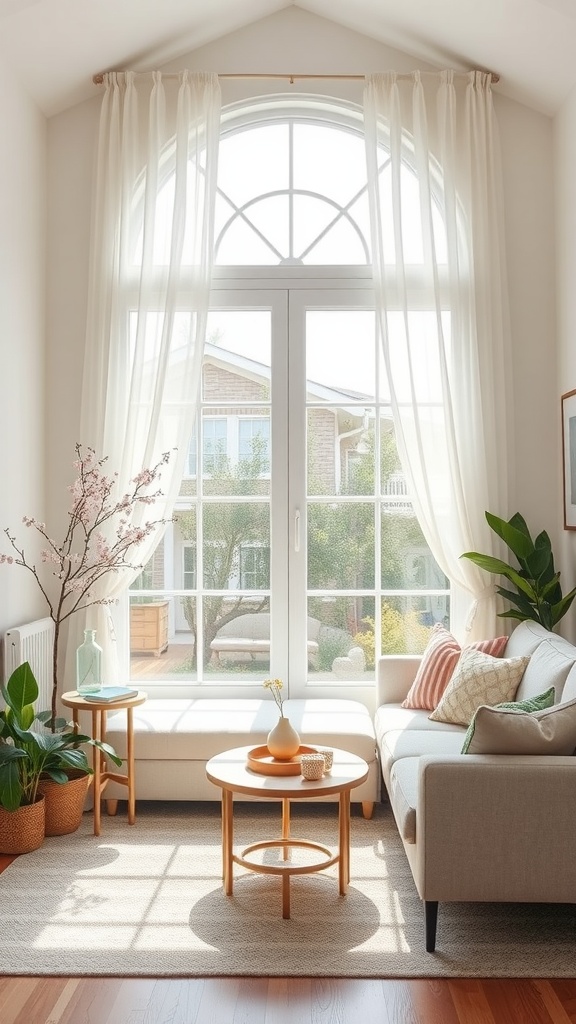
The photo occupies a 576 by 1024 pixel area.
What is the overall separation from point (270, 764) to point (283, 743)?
0.36ft

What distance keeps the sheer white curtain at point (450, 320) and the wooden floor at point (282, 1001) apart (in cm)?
207

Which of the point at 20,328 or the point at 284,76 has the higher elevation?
the point at 284,76

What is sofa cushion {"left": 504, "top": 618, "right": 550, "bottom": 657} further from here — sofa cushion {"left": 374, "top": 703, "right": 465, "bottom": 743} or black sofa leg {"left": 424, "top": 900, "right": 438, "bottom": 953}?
black sofa leg {"left": 424, "top": 900, "right": 438, "bottom": 953}

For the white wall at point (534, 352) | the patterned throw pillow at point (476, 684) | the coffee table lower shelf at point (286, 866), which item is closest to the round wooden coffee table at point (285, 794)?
the coffee table lower shelf at point (286, 866)

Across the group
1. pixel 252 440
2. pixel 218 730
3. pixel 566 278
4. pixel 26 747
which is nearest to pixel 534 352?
pixel 566 278

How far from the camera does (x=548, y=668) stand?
3.38 metres

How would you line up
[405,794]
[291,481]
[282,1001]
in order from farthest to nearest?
[291,481] < [405,794] < [282,1001]

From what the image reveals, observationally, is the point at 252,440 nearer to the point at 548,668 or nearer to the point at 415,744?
the point at 415,744

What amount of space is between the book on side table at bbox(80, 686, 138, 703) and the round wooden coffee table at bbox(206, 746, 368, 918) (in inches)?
26.6

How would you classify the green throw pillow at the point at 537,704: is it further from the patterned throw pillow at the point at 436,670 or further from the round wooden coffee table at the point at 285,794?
the patterned throw pillow at the point at 436,670

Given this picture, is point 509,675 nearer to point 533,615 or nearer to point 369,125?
point 533,615

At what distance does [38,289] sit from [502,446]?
2.35 metres

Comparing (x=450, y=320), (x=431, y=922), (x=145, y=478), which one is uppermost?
(x=450, y=320)

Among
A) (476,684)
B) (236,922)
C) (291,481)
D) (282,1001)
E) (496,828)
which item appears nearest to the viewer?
(282,1001)
